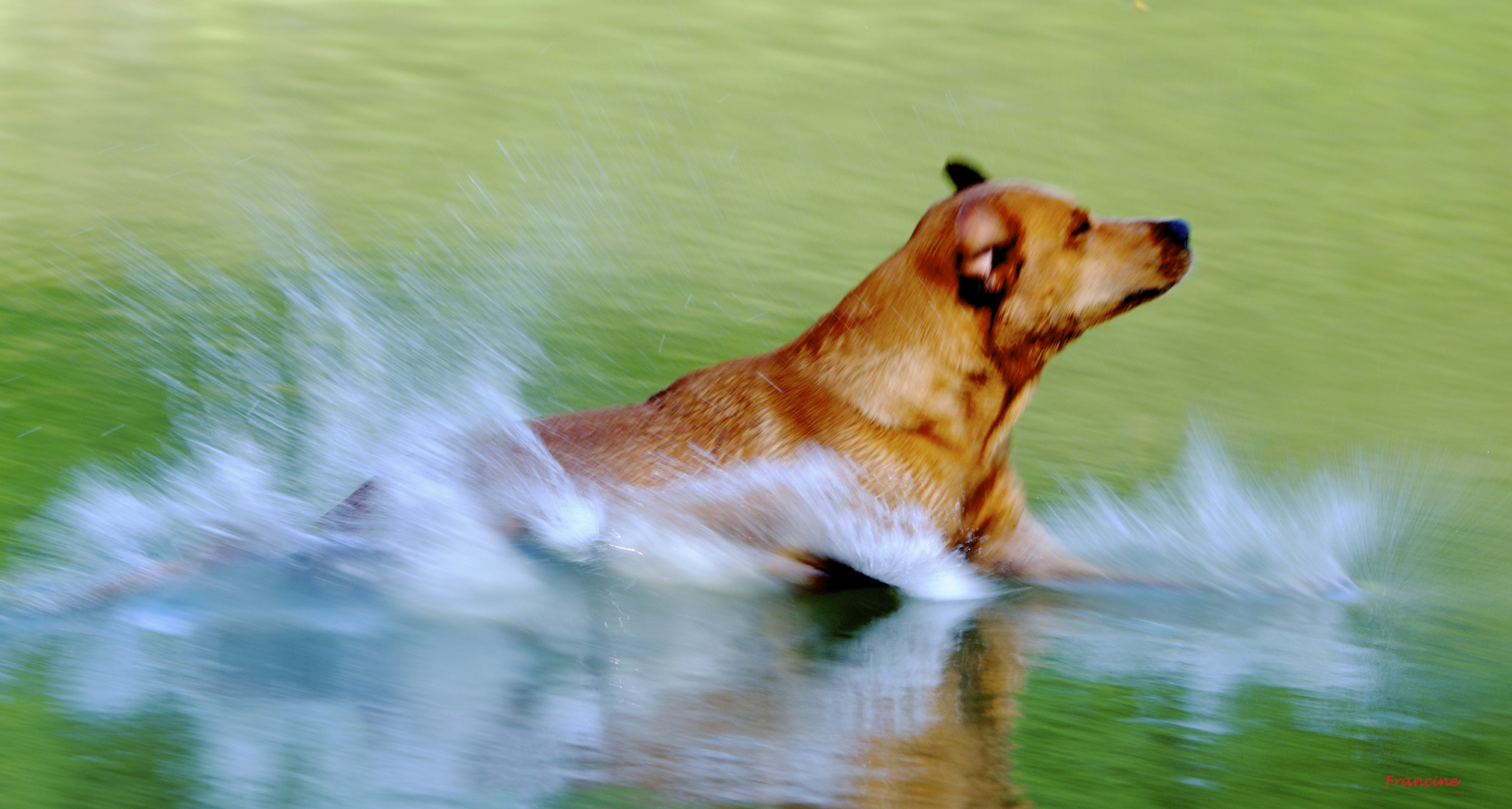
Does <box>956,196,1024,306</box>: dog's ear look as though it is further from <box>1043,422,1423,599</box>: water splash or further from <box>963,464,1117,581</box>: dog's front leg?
<box>1043,422,1423,599</box>: water splash

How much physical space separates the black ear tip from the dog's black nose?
0.41m

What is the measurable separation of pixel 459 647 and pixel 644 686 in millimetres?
363

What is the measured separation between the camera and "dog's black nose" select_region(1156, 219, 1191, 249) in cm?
300

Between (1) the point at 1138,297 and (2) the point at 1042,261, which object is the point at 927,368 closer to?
(2) the point at 1042,261

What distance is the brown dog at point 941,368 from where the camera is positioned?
296 cm

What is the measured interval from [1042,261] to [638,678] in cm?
113

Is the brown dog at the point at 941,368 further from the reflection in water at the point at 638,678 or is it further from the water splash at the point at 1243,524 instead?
the water splash at the point at 1243,524

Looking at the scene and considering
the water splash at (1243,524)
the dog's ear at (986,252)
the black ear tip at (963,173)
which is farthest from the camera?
the water splash at (1243,524)

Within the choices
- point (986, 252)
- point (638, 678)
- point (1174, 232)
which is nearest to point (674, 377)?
point (986, 252)

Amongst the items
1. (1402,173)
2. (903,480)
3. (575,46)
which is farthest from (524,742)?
(575,46)

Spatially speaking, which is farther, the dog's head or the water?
the dog's head

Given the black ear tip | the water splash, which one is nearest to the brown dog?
the black ear tip

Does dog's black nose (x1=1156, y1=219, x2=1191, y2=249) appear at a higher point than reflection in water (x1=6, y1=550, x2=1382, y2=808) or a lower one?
higher
